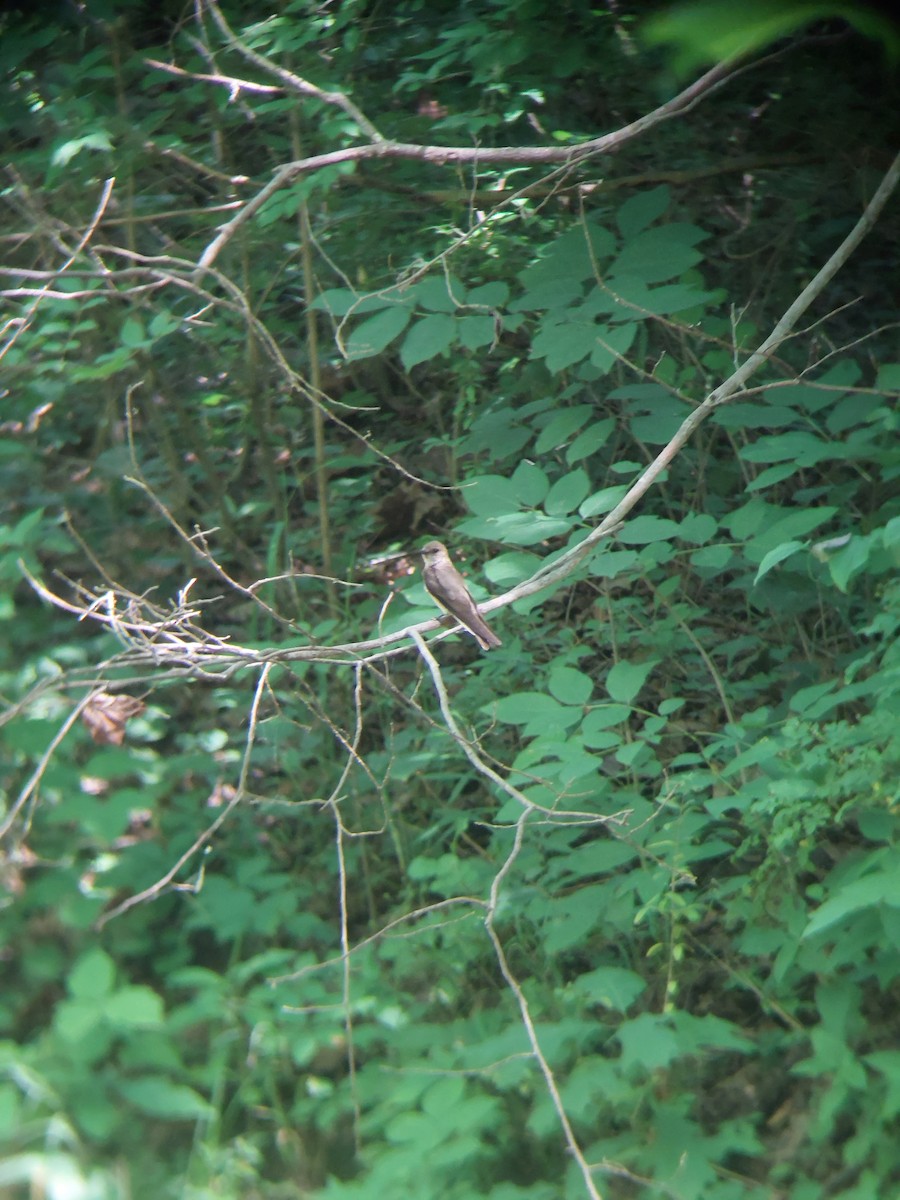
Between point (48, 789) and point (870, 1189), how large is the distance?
7.24ft

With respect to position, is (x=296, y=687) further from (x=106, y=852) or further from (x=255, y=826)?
(x=106, y=852)

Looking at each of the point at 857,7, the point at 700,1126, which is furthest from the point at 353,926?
the point at 857,7

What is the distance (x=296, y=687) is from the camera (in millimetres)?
4086

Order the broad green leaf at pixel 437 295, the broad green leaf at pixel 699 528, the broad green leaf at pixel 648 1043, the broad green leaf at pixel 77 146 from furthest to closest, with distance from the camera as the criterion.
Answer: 1. the broad green leaf at pixel 77 146
2. the broad green leaf at pixel 437 295
3. the broad green leaf at pixel 699 528
4. the broad green leaf at pixel 648 1043

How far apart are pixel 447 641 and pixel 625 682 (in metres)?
1.68

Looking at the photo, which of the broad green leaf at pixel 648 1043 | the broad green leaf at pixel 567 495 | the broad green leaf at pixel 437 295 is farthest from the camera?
the broad green leaf at pixel 437 295

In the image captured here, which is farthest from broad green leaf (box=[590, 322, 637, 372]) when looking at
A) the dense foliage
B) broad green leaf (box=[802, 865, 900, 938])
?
broad green leaf (box=[802, 865, 900, 938])

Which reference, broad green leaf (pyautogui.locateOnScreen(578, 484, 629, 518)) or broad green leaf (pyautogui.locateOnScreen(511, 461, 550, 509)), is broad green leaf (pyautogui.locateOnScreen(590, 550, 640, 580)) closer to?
broad green leaf (pyautogui.locateOnScreen(578, 484, 629, 518))

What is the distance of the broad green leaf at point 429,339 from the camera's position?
10.1 ft

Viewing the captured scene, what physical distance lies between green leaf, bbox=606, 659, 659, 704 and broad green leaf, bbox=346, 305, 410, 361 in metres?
1.04

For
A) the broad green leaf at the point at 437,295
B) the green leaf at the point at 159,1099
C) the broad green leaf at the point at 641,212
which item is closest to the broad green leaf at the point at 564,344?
the broad green leaf at the point at 437,295

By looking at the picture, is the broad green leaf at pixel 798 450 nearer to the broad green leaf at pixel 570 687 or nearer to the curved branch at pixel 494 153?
the broad green leaf at pixel 570 687

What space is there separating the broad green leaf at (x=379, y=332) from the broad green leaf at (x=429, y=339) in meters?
0.05

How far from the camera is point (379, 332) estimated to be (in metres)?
3.10
